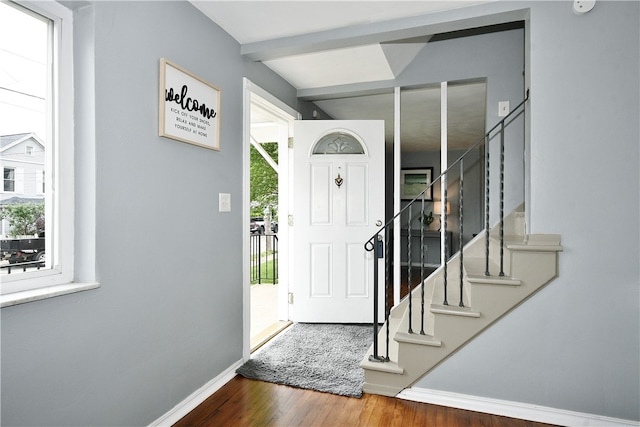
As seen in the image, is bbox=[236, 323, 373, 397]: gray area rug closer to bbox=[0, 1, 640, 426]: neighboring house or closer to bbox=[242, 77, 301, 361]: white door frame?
bbox=[242, 77, 301, 361]: white door frame

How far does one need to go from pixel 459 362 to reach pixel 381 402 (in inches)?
20.0

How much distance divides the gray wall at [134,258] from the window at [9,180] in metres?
0.22

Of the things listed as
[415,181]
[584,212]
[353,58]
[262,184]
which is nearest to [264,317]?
[353,58]

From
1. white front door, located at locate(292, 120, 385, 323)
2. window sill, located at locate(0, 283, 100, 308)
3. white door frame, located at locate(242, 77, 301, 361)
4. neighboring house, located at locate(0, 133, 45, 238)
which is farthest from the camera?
white front door, located at locate(292, 120, 385, 323)

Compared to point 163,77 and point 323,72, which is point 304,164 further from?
point 163,77

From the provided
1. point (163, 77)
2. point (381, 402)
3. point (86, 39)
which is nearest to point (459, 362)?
point (381, 402)

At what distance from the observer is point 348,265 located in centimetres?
354

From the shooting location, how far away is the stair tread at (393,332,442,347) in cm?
215

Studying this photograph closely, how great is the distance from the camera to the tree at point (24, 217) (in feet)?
4.63

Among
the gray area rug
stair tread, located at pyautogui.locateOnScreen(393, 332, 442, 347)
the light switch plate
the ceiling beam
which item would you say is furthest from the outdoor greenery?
stair tread, located at pyautogui.locateOnScreen(393, 332, 442, 347)

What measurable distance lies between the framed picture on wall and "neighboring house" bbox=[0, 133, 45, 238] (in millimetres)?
5623

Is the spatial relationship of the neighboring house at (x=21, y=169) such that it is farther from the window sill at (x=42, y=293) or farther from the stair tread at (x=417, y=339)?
the stair tread at (x=417, y=339)

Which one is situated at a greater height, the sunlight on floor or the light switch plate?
the light switch plate

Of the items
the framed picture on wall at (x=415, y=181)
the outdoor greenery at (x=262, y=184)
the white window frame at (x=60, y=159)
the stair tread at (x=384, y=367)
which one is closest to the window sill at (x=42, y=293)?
the white window frame at (x=60, y=159)
